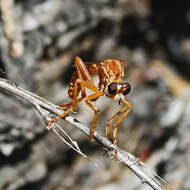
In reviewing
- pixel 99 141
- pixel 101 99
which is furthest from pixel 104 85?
pixel 101 99

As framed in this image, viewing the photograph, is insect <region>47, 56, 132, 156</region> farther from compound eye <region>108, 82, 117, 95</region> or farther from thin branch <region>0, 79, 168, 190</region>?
thin branch <region>0, 79, 168, 190</region>

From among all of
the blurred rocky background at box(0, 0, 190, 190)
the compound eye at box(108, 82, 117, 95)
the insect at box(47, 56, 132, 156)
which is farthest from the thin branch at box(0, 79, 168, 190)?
the blurred rocky background at box(0, 0, 190, 190)

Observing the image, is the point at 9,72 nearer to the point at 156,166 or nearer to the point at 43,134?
the point at 43,134

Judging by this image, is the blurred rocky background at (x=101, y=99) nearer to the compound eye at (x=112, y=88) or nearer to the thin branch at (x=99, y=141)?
the compound eye at (x=112, y=88)

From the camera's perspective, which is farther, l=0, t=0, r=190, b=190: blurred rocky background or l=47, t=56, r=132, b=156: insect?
l=0, t=0, r=190, b=190: blurred rocky background

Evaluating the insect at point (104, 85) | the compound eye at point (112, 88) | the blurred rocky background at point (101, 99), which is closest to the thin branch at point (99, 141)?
the insect at point (104, 85)

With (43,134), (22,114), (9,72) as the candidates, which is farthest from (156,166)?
(9,72)

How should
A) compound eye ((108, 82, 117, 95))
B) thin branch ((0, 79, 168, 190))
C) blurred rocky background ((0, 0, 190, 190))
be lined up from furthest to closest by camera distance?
blurred rocky background ((0, 0, 190, 190)) < compound eye ((108, 82, 117, 95)) < thin branch ((0, 79, 168, 190))

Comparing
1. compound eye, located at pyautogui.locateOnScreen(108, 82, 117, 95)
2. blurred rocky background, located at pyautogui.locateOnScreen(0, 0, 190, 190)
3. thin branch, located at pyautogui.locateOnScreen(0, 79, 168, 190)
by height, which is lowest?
thin branch, located at pyautogui.locateOnScreen(0, 79, 168, 190)
